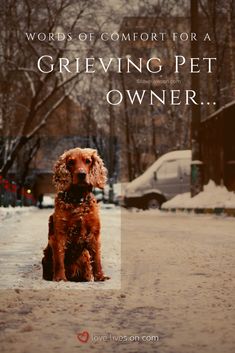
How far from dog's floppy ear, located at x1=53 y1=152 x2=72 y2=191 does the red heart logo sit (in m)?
1.60

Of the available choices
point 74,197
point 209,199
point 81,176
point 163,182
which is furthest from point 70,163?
point 163,182

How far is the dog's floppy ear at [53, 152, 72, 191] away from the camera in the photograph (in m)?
5.74

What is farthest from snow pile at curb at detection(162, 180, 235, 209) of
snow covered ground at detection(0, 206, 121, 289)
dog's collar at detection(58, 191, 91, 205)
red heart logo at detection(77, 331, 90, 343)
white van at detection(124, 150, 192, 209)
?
red heart logo at detection(77, 331, 90, 343)

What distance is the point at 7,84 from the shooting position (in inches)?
1066

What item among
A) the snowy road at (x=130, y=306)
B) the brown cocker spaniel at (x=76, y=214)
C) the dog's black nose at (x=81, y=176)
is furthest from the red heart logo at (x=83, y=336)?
the dog's black nose at (x=81, y=176)

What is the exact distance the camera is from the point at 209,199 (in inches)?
800

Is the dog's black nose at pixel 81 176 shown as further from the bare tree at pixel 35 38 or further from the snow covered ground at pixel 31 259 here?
the bare tree at pixel 35 38

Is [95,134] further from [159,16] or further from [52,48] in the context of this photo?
[52,48]

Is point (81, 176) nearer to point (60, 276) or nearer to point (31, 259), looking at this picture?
point (60, 276)

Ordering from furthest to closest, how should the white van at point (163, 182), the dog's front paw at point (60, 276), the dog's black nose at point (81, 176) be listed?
the white van at point (163, 182) → the dog's front paw at point (60, 276) → the dog's black nose at point (81, 176)

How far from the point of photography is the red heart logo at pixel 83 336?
14.4ft

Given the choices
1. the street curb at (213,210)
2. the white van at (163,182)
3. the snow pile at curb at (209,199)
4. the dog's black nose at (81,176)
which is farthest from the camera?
the white van at (163,182)

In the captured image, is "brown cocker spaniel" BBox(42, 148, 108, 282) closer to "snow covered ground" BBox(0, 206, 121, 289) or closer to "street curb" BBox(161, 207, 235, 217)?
"snow covered ground" BBox(0, 206, 121, 289)

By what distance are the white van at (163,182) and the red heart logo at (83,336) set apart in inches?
785
